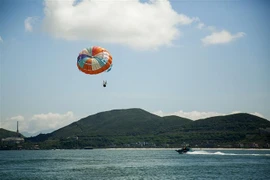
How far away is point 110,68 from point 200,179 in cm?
3202

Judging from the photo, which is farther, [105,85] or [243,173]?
[243,173]

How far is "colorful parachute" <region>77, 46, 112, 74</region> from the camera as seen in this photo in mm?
77625

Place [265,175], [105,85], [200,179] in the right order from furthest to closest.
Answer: [265,175] → [200,179] → [105,85]

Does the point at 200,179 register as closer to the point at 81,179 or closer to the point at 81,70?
the point at 81,179

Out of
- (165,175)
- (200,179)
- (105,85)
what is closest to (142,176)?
(165,175)

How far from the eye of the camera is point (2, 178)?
89.8 m

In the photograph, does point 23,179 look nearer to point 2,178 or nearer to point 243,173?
point 2,178

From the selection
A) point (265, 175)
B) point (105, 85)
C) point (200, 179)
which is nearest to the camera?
point (105, 85)

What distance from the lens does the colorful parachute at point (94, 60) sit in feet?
255

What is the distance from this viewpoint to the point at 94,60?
7750cm

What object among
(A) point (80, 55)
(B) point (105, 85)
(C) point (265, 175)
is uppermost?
(A) point (80, 55)

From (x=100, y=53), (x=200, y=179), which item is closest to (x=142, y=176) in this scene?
(x=200, y=179)

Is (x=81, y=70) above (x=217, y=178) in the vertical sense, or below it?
above

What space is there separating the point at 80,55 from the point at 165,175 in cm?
3643
